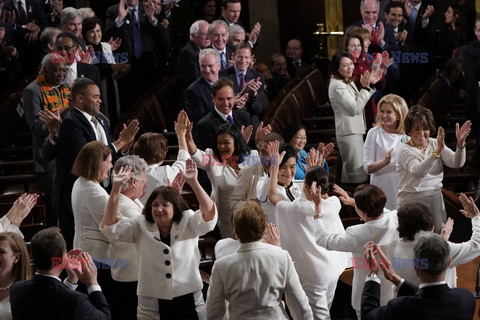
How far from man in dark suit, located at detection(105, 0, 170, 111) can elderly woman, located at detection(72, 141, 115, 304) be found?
13.7 feet

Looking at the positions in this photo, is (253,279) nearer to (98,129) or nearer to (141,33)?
(98,129)

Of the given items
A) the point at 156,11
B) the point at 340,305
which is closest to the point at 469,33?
the point at 156,11

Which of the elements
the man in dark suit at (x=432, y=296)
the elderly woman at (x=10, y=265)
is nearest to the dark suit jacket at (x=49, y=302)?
the elderly woman at (x=10, y=265)

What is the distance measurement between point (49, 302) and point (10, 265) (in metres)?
0.40

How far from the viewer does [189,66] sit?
373 inches

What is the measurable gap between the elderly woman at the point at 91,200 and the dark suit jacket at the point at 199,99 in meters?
2.53

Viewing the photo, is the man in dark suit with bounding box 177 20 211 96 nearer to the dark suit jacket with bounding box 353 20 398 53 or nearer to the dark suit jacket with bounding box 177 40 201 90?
the dark suit jacket with bounding box 177 40 201 90

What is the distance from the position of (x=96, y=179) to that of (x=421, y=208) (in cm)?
201

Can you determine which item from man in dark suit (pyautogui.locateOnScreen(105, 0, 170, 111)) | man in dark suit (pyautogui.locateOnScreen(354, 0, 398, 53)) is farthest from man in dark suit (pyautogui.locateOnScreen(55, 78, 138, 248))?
man in dark suit (pyautogui.locateOnScreen(354, 0, 398, 53))

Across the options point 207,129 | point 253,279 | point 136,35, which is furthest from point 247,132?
point 136,35

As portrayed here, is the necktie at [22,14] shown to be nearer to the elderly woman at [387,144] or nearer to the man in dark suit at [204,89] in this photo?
the man in dark suit at [204,89]

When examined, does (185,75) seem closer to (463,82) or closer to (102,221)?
(463,82)

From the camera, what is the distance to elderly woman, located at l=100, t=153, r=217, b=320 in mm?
5590

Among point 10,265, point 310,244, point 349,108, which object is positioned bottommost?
point 310,244
